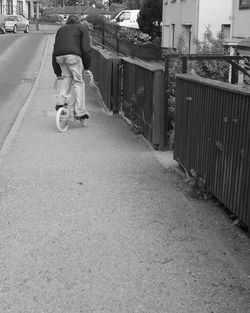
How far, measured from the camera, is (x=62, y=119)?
30.6ft

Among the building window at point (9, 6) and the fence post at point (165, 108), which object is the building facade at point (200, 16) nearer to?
the fence post at point (165, 108)

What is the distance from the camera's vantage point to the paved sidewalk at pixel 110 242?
11.8 feet

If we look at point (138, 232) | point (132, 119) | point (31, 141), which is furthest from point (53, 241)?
point (132, 119)

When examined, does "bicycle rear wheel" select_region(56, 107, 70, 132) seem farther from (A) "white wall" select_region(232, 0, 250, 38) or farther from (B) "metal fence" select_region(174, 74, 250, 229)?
(A) "white wall" select_region(232, 0, 250, 38)

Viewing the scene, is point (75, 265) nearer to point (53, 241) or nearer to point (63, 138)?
point (53, 241)

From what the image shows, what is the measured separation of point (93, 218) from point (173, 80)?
3014 mm

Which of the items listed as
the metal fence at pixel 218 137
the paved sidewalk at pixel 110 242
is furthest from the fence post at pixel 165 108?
the metal fence at pixel 218 137

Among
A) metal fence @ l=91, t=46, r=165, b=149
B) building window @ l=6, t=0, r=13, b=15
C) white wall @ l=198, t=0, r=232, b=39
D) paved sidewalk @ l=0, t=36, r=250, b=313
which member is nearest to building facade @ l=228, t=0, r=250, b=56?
metal fence @ l=91, t=46, r=165, b=149

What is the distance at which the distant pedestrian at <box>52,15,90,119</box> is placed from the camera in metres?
9.03

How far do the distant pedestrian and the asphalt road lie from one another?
4.54 feet

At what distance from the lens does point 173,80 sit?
24.7 feet

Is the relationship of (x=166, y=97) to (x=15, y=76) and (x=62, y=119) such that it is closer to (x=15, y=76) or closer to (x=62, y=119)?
(x=62, y=119)

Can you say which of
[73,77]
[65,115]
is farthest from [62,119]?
[73,77]

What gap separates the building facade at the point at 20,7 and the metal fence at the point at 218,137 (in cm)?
7652
